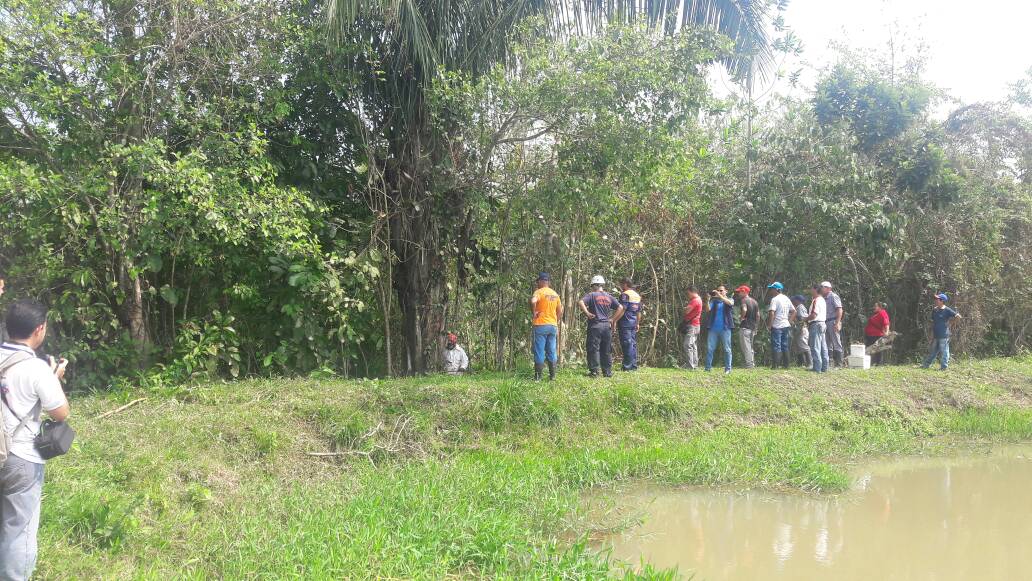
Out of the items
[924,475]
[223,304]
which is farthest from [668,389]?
[223,304]

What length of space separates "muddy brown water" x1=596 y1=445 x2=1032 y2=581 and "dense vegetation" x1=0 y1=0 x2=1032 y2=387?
455 cm

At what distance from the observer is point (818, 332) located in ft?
38.9

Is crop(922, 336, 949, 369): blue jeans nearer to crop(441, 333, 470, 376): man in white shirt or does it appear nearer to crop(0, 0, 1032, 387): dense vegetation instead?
crop(0, 0, 1032, 387): dense vegetation

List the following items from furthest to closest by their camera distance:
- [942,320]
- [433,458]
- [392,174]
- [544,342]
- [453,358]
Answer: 1. [942,320]
2. [453,358]
3. [392,174]
4. [544,342]
5. [433,458]

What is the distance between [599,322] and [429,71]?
424 centimetres

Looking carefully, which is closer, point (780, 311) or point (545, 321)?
point (545, 321)

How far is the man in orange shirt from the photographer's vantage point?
9148 millimetres

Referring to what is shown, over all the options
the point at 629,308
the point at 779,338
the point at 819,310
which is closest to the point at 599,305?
the point at 629,308

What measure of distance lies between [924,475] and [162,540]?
8012 mm

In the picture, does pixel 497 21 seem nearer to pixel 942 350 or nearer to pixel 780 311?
pixel 780 311

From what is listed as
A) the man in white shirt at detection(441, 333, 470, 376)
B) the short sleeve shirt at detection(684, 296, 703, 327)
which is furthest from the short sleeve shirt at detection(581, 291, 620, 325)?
the man in white shirt at detection(441, 333, 470, 376)

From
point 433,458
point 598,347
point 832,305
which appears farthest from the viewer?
point 832,305

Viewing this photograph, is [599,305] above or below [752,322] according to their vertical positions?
above

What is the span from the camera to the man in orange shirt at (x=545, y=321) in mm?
9148
